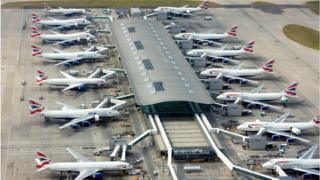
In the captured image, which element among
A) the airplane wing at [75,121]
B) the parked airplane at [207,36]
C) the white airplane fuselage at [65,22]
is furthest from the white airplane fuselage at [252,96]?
the white airplane fuselage at [65,22]

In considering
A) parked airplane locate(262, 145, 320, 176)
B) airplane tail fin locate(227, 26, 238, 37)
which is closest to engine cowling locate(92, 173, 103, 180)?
parked airplane locate(262, 145, 320, 176)

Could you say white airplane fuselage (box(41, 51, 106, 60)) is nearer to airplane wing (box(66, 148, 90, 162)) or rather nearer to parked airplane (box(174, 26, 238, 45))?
parked airplane (box(174, 26, 238, 45))

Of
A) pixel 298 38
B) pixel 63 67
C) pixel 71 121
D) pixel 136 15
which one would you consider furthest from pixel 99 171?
pixel 298 38

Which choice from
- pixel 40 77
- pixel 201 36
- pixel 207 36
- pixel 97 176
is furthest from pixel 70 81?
pixel 207 36

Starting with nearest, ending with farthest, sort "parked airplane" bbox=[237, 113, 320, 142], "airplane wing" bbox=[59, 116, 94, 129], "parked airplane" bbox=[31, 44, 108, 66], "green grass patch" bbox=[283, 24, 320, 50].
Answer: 1. "airplane wing" bbox=[59, 116, 94, 129]
2. "parked airplane" bbox=[237, 113, 320, 142]
3. "parked airplane" bbox=[31, 44, 108, 66]
4. "green grass patch" bbox=[283, 24, 320, 50]

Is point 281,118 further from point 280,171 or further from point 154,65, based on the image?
point 154,65

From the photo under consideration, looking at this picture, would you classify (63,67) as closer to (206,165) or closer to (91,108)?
(91,108)
